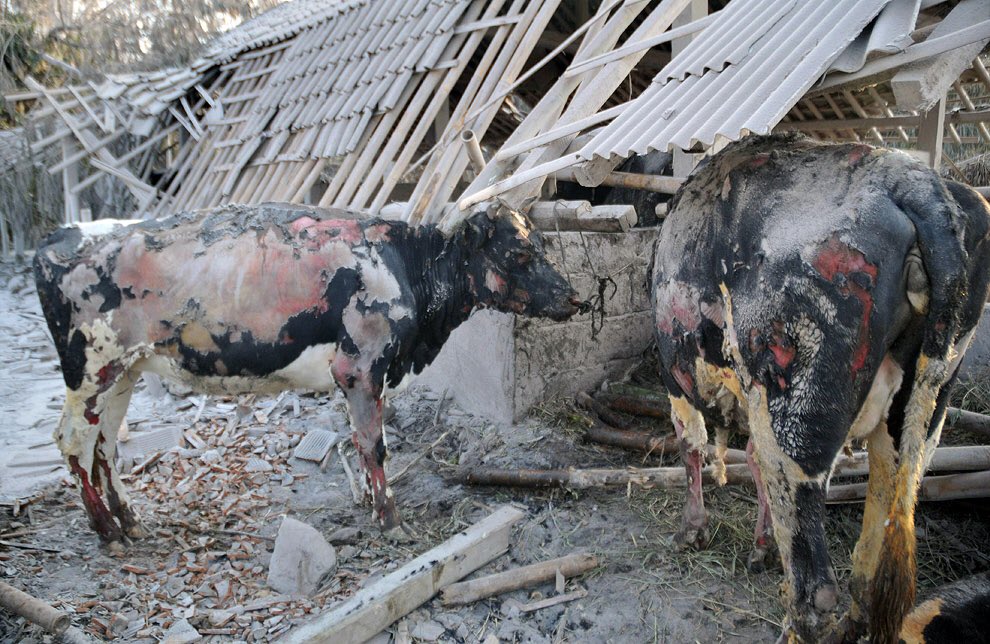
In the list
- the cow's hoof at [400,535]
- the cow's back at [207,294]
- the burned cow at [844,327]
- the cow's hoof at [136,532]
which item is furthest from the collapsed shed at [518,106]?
the cow's hoof at [136,532]

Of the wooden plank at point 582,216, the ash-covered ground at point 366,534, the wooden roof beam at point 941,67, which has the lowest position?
the ash-covered ground at point 366,534

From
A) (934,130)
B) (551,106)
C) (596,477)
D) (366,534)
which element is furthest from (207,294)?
(934,130)

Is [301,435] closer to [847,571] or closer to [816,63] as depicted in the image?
[847,571]

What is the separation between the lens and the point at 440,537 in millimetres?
4352

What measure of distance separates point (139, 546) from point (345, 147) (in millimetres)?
4075

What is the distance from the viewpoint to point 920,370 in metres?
2.53

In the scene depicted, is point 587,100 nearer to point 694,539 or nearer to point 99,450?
point 694,539

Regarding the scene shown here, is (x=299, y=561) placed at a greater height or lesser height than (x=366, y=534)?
greater

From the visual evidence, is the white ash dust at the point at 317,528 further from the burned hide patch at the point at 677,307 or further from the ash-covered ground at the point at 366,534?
the burned hide patch at the point at 677,307

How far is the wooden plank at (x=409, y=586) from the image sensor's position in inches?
131

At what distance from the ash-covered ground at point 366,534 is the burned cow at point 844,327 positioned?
3.04 feet

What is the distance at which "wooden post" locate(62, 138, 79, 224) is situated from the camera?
31.7 feet

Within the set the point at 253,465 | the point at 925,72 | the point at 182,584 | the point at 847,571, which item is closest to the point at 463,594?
the point at 182,584

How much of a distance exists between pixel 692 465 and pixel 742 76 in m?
2.14
